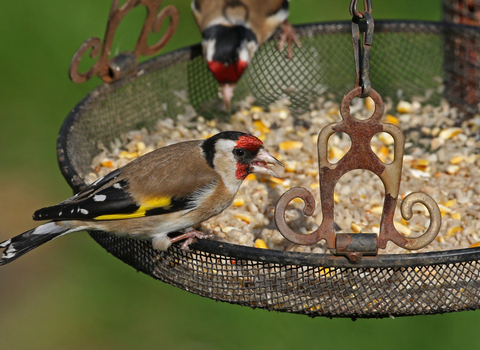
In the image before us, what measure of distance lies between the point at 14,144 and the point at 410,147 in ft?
9.19

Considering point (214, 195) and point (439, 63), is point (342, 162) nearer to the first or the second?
point (214, 195)

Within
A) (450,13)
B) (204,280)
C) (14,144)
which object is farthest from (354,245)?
(14,144)

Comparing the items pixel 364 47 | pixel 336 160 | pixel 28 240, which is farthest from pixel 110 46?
pixel 364 47

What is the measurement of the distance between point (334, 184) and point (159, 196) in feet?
2.09

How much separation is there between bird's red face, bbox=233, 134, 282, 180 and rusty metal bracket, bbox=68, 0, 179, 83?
0.80 metres

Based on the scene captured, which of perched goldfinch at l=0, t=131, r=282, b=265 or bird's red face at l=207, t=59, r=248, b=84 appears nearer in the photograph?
perched goldfinch at l=0, t=131, r=282, b=265

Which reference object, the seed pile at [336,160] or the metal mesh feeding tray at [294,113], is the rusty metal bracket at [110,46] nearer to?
the metal mesh feeding tray at [294,113]

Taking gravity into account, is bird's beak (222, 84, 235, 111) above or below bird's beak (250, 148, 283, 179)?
above

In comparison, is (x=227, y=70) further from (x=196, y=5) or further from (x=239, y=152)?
(x=239, y=152)

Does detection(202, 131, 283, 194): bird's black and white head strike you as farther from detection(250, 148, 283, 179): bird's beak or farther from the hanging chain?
the hanging chain

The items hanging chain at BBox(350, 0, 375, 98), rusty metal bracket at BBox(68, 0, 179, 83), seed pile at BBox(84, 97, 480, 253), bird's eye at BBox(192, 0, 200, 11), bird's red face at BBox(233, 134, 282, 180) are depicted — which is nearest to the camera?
hanging chain at BBox(350, 0, 375, 98)

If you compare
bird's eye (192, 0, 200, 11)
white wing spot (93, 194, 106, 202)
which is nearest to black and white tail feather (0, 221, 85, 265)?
white wing spot (93, 194, 106, 202)

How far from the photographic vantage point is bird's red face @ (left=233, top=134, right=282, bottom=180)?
79.6 inches

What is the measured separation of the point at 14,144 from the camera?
4332 millimetres
